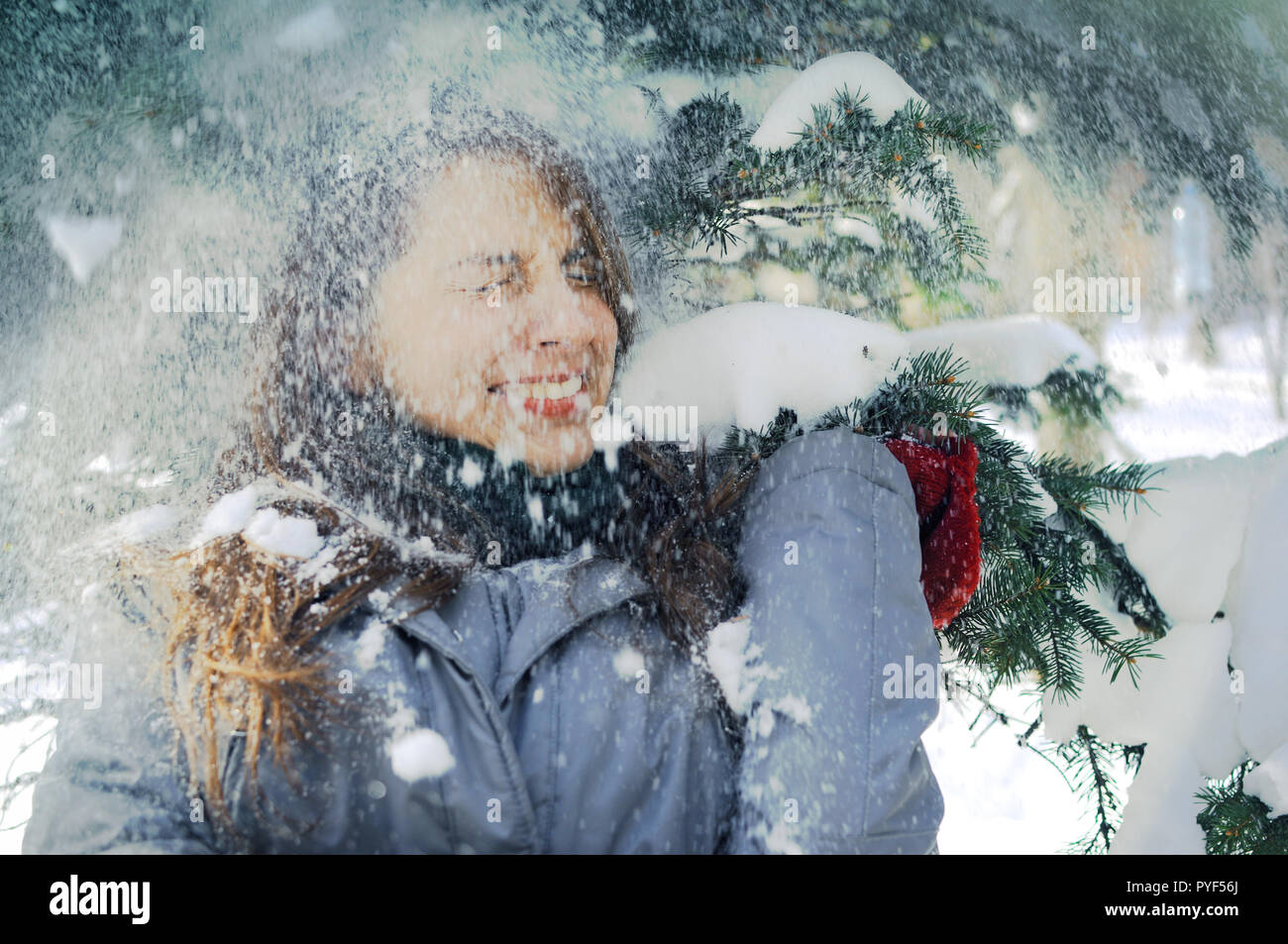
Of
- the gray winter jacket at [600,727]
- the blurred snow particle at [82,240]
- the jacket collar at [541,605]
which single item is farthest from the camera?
the blurred snow particle at [82,240]

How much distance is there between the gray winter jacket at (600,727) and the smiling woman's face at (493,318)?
1.00 ft

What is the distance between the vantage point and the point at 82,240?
200 cm

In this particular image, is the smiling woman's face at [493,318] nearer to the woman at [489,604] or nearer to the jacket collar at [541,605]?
the woman at [489,604]

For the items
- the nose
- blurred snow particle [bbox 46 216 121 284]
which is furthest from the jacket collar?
blurred snow particle [bbox 46 216 121 284]

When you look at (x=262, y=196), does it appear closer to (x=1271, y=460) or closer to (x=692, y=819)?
(x=692, y=819)

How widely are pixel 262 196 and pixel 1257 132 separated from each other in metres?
2.23

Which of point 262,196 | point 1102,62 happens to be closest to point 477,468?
point 262,196

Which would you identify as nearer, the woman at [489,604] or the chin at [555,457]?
the woman at [489,604]

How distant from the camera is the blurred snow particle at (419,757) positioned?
1.31 m

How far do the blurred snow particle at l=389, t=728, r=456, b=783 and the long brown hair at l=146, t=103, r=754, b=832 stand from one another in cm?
13

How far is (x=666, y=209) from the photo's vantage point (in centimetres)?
187

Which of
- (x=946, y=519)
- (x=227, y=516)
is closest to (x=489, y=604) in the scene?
(x=227, y=516)

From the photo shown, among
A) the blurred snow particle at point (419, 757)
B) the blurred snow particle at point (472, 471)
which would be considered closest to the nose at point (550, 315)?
the blurred snow particle at point (472, 471)

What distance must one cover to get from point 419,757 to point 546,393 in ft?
2.37
